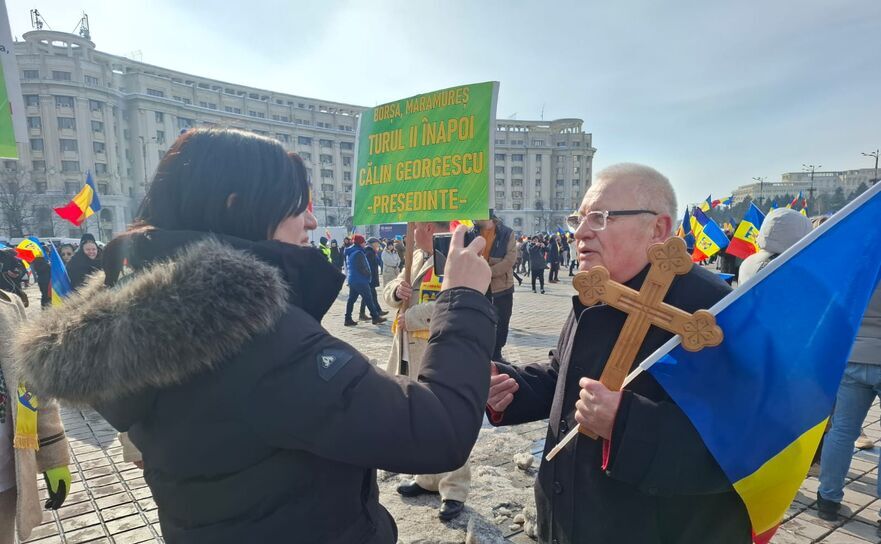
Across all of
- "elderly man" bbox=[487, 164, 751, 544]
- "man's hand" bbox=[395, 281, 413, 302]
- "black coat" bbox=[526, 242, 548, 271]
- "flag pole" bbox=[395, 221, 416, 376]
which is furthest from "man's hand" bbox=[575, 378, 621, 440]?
"black coat" bbox=[526, 242, 548, 271]

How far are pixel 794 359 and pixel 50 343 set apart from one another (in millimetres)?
2034

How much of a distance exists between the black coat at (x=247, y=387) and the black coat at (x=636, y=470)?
646mm

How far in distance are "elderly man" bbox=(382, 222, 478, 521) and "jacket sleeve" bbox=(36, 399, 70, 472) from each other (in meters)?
2.09

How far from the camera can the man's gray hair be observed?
1.82m

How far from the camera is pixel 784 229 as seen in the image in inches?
154

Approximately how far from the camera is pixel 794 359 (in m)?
1.49

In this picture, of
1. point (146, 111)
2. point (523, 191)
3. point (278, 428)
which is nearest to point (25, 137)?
point (278, 428)

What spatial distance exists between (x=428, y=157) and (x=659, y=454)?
227 cm

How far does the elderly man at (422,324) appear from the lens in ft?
11.5

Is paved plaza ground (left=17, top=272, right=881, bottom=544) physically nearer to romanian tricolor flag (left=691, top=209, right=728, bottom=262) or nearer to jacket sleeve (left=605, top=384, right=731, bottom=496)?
jacket sleeve (left=605, top=384, right=731, bottom=496)

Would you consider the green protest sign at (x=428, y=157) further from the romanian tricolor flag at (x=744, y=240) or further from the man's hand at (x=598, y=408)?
the romanian tricolor flag at (x=744, y=240)

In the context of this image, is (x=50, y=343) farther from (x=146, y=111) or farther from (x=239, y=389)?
(x=146, y=111)

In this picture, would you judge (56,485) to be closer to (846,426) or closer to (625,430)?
(625,430)

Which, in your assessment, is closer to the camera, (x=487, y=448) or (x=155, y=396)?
(x=155, y=396)
